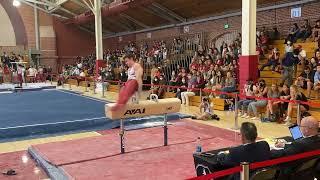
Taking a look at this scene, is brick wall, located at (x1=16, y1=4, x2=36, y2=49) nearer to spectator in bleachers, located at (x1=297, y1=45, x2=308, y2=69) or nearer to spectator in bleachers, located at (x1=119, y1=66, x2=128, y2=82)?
spectator in bleachers, located at (x1=119, y1=66, x2=128, y2=82)

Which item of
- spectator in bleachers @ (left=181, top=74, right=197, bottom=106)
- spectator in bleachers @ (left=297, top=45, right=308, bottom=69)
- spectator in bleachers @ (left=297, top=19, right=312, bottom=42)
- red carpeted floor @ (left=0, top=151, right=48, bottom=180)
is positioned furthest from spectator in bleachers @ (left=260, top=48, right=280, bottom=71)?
red carpeted floor @ (left=0, top=151, right=48, bottom=180)

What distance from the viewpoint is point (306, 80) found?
387 inches

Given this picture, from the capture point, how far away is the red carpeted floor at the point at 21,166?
5.29 meters

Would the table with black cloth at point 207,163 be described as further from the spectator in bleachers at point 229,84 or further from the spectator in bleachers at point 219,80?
the spectator in bleachers at point 219,80

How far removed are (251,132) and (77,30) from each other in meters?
26.9


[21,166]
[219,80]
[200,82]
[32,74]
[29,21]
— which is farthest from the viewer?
[29,21]

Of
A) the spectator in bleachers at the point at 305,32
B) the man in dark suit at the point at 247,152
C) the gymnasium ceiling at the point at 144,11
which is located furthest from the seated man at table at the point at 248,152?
the gymnasium ceiling at the point at 144,11

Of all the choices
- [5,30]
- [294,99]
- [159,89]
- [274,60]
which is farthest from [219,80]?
[5,30]

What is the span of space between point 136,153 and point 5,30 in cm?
2278

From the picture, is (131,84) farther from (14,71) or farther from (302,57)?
(14,71)

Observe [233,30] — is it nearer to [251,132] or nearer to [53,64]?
[251,132]

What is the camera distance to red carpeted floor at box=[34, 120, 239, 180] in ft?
17.0

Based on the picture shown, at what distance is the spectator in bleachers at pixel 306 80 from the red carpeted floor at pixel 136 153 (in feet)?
10.2

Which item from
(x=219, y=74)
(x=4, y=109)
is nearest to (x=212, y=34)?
(x=219, y=74)
